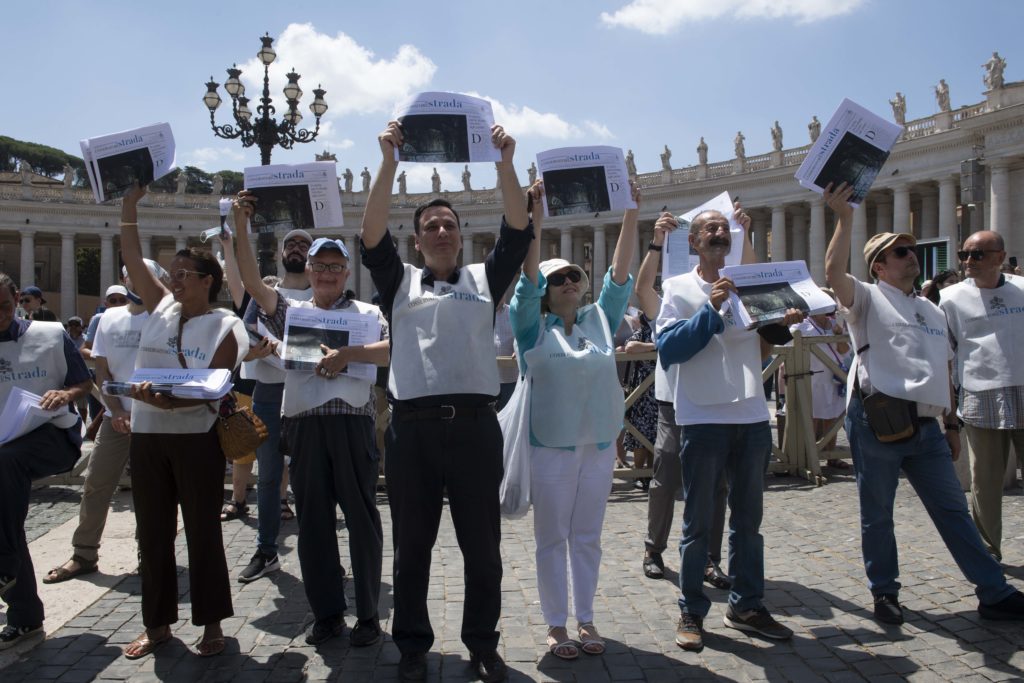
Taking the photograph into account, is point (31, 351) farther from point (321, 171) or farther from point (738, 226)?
point (738, 226)

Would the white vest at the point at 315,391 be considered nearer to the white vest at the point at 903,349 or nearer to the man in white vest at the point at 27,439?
the man in white vest at the point at 27,439

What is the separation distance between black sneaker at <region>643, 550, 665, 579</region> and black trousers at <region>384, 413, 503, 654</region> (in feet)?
5.95

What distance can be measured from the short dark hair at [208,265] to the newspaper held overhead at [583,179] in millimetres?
1894

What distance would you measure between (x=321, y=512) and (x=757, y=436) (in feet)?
8.00

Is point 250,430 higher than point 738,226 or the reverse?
the reverse

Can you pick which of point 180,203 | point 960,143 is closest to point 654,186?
point 960,143

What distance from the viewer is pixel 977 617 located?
4473 mm

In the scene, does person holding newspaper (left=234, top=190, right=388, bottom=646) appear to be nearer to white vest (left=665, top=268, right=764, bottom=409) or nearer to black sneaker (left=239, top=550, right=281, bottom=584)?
black sneaker (left=239, top=550, right=281, bottom=584)

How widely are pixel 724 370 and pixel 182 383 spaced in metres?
2.84

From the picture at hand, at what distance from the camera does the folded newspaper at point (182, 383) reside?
3.93 m

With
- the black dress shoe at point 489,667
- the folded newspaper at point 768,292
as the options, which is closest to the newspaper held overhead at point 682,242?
the folded newspaper at point 768,292

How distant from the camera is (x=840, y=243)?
14.5ft

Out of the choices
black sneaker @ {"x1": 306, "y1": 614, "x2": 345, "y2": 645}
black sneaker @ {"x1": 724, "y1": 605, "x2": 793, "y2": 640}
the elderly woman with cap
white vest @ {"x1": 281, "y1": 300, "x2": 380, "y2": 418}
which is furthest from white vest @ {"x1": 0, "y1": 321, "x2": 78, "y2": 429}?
black sneaker @ {"x1": 724, "y1": 605, "x2": 793, "y2": 640}

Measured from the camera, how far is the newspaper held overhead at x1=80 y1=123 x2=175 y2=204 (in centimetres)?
455
